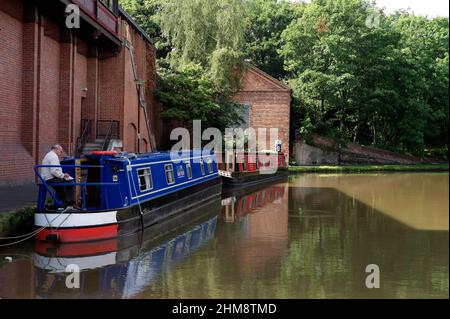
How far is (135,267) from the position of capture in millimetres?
7957

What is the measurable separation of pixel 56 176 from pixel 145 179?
281 centimetres

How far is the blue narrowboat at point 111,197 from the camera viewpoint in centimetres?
902

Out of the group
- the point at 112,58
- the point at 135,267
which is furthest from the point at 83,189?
the point at 112,58

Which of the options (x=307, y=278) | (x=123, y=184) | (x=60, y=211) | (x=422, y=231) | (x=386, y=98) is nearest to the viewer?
(x=307, y=278)

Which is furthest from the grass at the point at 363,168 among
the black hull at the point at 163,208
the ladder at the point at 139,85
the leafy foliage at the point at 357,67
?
the black hull at the point at 163,208

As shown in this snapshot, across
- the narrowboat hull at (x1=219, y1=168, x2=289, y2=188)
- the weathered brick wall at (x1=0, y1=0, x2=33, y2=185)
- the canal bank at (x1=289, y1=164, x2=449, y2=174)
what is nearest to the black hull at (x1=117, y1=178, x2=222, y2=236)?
the narrowboat hull at (x1=219, y1=168, x2=289, y2=188)

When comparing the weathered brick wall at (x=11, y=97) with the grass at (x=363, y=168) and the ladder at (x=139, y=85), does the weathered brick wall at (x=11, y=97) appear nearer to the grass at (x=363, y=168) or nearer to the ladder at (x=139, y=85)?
the ladder at (x=139, y=85)

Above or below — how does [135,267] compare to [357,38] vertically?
below

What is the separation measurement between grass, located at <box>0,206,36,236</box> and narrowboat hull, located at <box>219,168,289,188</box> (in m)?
11.2

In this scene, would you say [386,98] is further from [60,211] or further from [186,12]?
[60,211]

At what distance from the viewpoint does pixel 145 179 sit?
11.7 meters

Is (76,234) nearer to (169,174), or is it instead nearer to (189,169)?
(169,174)

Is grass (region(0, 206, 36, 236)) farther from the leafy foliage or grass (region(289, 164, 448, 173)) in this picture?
grass (region(289, 164, 448, 173))

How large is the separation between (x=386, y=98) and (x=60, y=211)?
2931 centimetres
